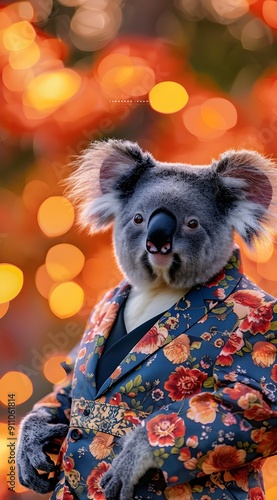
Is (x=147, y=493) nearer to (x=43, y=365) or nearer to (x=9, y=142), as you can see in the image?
(x=43, y=365)

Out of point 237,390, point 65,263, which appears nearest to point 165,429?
point 237,390

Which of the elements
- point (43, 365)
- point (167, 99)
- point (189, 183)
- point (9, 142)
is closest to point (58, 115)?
point (9, 142)

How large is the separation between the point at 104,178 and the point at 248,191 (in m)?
0.38

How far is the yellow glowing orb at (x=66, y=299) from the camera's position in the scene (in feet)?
10.0

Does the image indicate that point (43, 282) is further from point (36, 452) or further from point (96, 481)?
point (96, 481)

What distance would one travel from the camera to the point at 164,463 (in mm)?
1506

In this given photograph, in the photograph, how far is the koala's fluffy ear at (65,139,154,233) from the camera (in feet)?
6.09

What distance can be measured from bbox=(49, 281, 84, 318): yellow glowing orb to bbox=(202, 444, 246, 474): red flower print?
1584mm

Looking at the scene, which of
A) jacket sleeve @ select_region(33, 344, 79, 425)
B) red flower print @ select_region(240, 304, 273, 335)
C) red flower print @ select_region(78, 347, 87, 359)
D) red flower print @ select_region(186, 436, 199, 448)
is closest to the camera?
red flower print @ select_region(186, 436, 199, 448)

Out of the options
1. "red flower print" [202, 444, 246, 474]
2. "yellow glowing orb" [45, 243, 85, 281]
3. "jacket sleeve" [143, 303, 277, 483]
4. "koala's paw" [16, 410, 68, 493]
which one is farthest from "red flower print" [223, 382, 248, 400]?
"yellow glowing orb" [45, 243, 85, 281]

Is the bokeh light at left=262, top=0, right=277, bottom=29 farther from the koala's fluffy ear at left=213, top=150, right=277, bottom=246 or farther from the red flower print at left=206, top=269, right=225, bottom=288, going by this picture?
the red flower print at left=206, top=269, right=225, bottom=288

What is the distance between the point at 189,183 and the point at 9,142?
125 centimetres

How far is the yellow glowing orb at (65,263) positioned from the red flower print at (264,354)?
1536 millimetres

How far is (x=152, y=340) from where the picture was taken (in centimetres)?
167
